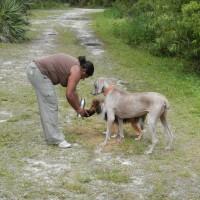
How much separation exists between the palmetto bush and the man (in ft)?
41.8

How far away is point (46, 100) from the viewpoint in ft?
26.0

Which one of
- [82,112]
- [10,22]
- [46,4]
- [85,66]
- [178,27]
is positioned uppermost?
[85,66]

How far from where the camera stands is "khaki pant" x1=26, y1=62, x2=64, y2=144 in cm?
788

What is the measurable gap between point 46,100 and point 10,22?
1352 cm

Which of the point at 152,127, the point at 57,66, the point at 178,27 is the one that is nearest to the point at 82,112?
the point at 57,66

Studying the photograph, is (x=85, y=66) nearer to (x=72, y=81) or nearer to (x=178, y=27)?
(x=72, y=81)

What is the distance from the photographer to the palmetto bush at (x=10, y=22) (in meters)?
20.7

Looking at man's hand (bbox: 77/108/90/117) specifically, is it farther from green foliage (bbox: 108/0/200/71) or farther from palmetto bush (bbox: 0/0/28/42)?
palmetto bush (bbox: 0/0/28/42)

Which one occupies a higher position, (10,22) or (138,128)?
(10,22)

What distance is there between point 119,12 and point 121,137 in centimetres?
2296

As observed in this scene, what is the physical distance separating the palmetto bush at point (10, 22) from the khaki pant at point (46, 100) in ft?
41.7

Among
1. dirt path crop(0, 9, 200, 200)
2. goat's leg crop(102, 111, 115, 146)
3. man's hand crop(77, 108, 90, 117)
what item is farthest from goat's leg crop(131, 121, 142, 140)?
man's hand crop(77, 108, 90, 117)

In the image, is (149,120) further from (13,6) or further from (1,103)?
(13,6)

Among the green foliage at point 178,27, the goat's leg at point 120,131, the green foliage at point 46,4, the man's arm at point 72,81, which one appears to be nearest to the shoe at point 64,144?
the man's arm at point 72,81
